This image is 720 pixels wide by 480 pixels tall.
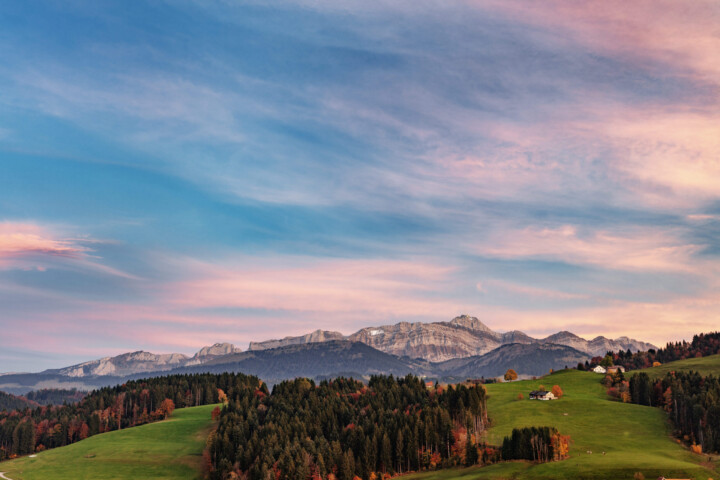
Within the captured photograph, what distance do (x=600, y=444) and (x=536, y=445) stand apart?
19.9m

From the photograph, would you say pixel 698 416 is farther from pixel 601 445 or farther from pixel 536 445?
pixel 536 445

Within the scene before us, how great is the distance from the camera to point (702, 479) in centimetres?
11275

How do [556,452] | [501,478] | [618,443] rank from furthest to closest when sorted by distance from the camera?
[618,443], [556,452], [501,478]

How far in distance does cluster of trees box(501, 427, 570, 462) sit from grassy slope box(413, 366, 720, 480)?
12.6ft

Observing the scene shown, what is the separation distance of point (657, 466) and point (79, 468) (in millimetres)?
169881

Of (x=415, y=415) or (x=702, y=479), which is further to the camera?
(x=415, y=415)

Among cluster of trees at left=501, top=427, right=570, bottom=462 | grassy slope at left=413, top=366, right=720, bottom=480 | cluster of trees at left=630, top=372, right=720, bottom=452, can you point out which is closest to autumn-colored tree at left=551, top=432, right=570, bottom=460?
cluster of trees at left=501, top=427, right=570, bottom=462

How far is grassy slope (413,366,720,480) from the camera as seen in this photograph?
390 feet

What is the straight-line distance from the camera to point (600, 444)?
506ft

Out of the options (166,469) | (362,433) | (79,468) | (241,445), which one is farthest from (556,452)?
(79,468)

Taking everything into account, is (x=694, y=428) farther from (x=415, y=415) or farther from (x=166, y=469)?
(x=166, y=469)

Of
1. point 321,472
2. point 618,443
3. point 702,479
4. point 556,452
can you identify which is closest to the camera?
point 702,479

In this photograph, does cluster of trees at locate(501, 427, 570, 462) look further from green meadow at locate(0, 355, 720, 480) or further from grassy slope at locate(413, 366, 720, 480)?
green meadow at locate(0, 355, 720, 480)

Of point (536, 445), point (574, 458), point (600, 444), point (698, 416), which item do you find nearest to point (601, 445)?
point (600, 444)
